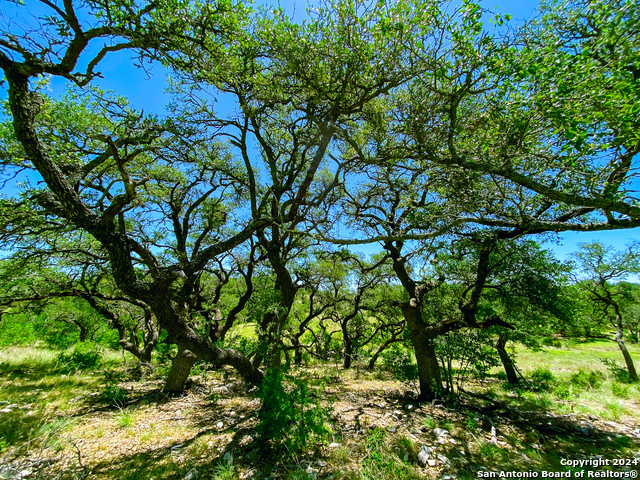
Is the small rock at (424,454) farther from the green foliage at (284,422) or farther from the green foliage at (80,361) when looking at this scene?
the green foliage at (80,361)

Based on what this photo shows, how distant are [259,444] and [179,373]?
4052 millimetres

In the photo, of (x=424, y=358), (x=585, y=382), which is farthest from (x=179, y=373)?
(x=585, y=382)

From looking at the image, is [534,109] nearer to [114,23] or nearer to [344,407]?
[114,23]

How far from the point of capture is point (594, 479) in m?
3.42

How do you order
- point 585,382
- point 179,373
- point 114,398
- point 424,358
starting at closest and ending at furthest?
1. point 114,398
2. point 179,373
3. point 424,358
4. point 585,382

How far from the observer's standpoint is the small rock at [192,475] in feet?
11.2

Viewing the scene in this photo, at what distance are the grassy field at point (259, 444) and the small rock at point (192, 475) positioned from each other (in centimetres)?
2

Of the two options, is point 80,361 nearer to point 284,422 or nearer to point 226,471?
point 226,471

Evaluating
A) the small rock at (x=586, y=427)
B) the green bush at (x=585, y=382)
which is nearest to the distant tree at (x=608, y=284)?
the green bush at (x=585, y=382)

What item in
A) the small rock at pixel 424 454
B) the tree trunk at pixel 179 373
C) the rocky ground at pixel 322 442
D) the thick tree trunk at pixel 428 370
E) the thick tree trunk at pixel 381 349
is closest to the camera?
the rocky ground at pixel 322 442

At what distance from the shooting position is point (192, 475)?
347cm

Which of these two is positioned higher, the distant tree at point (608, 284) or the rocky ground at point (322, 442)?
the distant tree at point (608, 284)

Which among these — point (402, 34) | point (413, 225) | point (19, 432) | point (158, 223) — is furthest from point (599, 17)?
point (19, 432)

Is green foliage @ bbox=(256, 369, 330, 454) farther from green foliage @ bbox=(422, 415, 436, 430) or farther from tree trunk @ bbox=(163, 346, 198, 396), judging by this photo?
tree trunk @ bbox=(163, 346, 198, 396)
